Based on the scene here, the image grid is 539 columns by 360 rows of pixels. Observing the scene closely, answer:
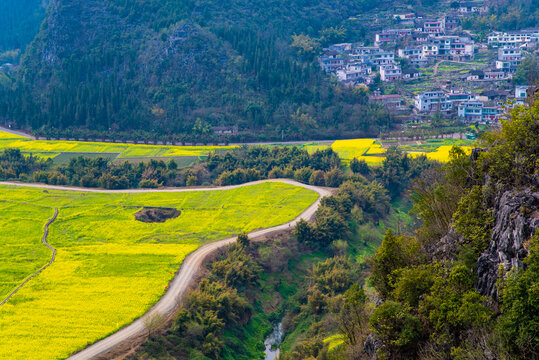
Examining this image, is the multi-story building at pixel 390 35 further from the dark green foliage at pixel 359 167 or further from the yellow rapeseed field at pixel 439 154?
the dark green foliage at pixel 359 167

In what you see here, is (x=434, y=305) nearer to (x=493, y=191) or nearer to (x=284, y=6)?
(x=493, y=191)

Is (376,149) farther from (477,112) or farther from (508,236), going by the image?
(508,236)

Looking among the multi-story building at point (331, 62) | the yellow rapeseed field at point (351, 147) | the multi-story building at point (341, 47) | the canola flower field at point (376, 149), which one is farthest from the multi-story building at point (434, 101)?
the multi-story building at point (341, 47)

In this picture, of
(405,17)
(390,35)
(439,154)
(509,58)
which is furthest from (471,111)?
(405,17)

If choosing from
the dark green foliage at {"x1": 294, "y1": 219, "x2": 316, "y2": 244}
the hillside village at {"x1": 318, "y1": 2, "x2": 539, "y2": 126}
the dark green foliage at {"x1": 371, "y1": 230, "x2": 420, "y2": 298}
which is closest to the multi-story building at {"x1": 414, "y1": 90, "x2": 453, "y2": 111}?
the hillside village at {"x1": 318, "y1": 2, "x2": 539, "y2": 126}

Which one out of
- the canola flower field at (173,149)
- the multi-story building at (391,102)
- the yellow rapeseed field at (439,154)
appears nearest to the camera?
the yellow rapeseed field at (439,154)

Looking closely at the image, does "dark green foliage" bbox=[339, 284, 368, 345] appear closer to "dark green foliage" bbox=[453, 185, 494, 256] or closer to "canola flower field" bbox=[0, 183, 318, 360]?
"dark green foliage" bbox=[453, 185, 494, 256]

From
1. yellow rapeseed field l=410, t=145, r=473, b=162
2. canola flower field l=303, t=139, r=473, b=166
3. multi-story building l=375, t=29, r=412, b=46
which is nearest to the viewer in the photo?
yellow rapeseed field l=410, t=145, r=473, b=162
